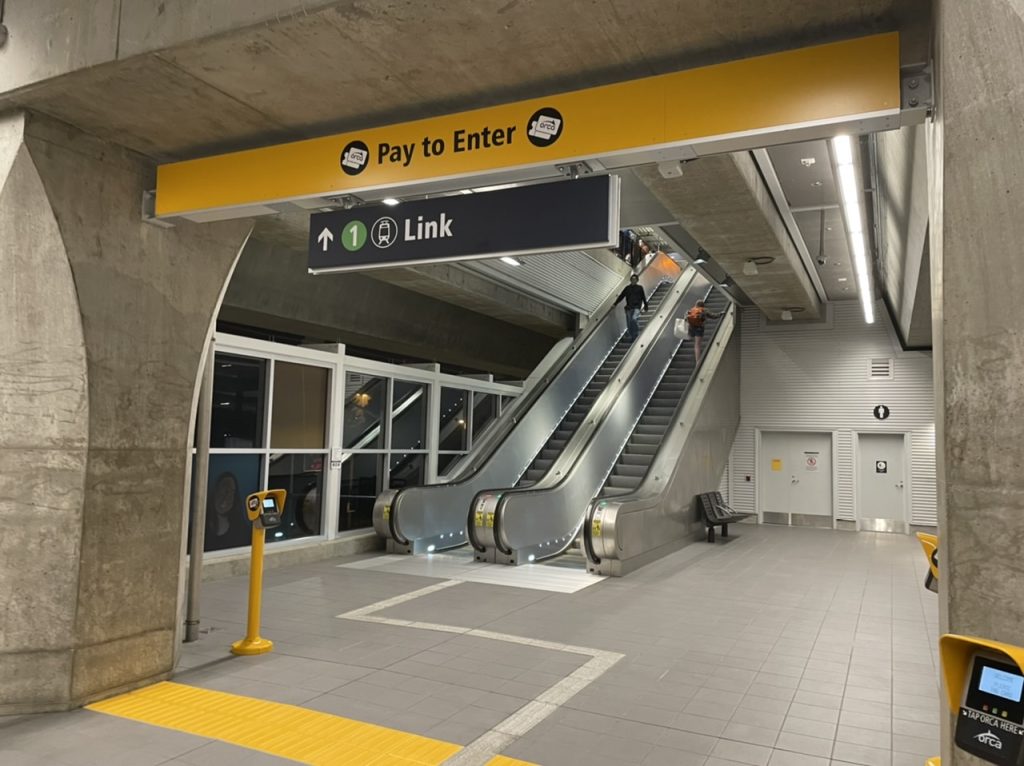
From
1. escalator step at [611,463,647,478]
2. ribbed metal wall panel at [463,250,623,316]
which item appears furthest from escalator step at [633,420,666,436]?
ribbed metal wall panel at [463,250,623,316]

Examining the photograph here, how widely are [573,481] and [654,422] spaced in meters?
3.10

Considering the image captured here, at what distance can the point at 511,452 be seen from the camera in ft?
39.6

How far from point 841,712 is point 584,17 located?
4.18 metres

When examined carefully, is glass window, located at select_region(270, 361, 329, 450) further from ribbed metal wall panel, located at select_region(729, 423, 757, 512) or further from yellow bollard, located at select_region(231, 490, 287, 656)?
ribbed metal wall panel, located at select_region(729, 423, 757, 512)

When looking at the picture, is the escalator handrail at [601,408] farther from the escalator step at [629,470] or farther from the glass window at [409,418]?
the glass window at [409,418]

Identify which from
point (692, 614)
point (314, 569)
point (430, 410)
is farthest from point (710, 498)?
point (314, 569)

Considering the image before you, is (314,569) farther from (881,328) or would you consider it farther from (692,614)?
(881,328)

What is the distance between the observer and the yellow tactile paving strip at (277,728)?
368 cm

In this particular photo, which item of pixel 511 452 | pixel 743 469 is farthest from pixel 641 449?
pixel 743 469

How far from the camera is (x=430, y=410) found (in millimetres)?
12133

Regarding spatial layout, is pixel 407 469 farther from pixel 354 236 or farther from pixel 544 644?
pixel 354 236

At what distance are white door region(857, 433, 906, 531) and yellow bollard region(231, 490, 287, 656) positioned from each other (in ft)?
41.2

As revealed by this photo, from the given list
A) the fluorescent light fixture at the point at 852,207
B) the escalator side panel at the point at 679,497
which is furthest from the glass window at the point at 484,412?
the fluorescent light fixture at the point at 852,207

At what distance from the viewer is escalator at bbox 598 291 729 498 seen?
38.3 feet
